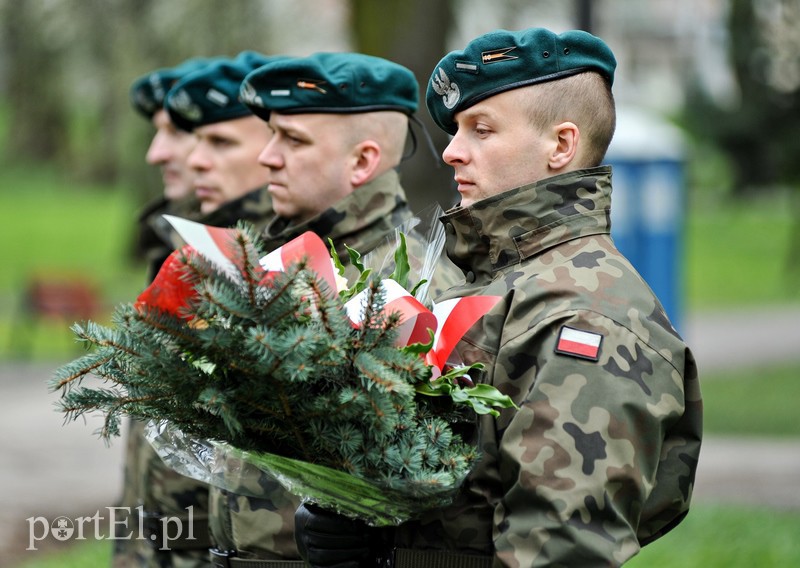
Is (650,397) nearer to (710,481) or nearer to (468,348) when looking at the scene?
(468,348)

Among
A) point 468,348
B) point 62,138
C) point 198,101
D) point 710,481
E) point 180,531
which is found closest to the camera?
point 468,348

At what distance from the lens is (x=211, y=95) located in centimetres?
472

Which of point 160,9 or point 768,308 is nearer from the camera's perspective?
point 160,9

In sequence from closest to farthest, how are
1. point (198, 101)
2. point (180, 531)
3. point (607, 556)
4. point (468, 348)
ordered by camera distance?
point (607, 556)
point (468, 348)
point (180, 531)
point (198, 101)

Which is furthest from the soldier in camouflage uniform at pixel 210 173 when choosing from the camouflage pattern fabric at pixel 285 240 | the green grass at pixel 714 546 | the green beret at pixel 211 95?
the green grass at pixel 714 546

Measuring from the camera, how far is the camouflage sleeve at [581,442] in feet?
7.91

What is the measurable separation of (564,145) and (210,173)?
217 cm

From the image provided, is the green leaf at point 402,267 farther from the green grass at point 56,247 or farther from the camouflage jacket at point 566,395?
the green grass at point 56,247

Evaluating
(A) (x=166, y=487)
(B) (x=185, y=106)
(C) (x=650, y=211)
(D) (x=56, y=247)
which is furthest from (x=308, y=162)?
(D) (x=56, y=247)

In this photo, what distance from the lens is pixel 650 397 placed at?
99.0 inches

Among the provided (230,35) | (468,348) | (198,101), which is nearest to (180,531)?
(198,101)

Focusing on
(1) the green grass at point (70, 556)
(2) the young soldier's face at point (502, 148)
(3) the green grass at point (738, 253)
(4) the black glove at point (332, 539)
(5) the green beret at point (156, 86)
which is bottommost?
(3) the green grass at point (738, 253)

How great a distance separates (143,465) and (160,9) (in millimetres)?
11439

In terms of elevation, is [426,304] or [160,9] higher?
[426,304]
